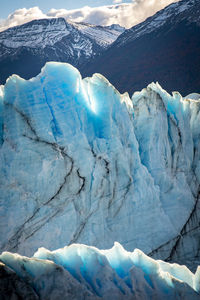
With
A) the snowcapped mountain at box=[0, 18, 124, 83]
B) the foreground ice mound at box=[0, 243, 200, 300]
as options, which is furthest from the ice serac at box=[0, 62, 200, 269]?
the snowcapped mountain at box=[0, 18, 124, 83]

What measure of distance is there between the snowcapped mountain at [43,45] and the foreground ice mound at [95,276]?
46533 mm

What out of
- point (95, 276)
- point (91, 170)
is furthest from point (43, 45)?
point (95, 276)

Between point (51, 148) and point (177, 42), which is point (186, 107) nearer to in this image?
point (51, 148)

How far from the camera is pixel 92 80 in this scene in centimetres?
457

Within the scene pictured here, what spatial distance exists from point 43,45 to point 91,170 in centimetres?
5307

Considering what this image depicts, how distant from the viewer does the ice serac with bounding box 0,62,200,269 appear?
12.5 feet

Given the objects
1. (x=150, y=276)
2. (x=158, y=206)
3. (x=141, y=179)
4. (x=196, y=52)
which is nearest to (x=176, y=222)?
(x=158, y=206)

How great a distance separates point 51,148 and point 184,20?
39738 millimetres

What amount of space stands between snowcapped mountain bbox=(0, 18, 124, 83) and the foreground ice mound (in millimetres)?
46533

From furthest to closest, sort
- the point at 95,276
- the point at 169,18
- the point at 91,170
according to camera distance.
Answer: the point at 169,18 < the point at 91,170 < the point at 95,276

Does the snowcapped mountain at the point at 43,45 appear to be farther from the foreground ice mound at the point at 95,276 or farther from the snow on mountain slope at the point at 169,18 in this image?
the foreground ice mound at the point at 95,276

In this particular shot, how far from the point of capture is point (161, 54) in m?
33.2

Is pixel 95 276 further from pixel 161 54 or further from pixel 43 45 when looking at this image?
pixel 43 45

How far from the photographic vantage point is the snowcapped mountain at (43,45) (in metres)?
47.0
